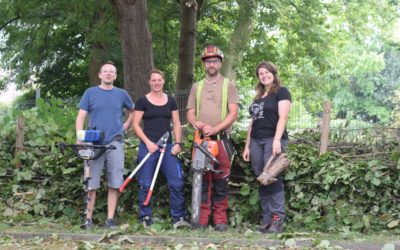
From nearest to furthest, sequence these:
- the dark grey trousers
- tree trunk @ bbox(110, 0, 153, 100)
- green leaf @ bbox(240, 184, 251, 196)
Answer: the dark grey trousers, green leaf @ bbox(240, 184, 251, 196), tree trunk @ bbox(110, 0, 153, 100)

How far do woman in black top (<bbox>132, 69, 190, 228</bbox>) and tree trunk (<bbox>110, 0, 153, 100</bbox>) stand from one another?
4602 millimetres

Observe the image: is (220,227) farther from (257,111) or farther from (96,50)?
(96,50)

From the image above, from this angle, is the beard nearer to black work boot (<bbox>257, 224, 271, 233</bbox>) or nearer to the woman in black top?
the woman in black top

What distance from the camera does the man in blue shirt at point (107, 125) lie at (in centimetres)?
685

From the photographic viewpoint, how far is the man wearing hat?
679 cm

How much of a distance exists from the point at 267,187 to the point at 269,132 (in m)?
0.62

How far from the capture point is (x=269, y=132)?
21.8 feet

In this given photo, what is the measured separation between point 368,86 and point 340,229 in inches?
2160

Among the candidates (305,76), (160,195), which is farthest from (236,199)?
(305,76)

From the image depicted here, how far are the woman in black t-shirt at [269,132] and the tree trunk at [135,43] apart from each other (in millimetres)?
5099

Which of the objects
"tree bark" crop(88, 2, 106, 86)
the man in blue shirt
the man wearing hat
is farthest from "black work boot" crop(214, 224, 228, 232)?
"tree bark" crop(88, 2, 106, 86)

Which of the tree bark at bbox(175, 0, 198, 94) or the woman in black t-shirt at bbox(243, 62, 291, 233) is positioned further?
the tree bark at bbox(175, 0, 198, 94)

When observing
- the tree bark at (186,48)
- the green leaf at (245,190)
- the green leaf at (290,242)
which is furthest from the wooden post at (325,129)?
the tree bark at (186,48)

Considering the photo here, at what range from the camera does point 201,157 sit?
6656 millimetres
